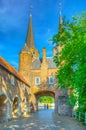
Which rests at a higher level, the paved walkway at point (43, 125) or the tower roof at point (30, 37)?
the tower roof at point (30, 37)

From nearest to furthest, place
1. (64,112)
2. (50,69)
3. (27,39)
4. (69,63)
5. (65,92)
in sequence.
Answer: (69,63)
(64,112)
(65,92)
(50,69)
(27,39)

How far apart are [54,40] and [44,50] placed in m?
25.5

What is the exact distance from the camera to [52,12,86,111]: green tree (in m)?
15.0

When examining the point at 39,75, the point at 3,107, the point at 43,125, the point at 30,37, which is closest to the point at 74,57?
the point at 43,125

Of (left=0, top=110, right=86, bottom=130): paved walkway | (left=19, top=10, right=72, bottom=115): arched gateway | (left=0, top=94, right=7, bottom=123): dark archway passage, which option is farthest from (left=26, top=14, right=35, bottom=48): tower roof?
(left=0, top=110, right=86, bottom=130): paved walkway

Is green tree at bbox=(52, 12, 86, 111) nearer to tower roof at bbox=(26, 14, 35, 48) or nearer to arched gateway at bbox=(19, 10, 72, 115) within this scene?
arched gateway at bbox=(19, 10, 72, 115)

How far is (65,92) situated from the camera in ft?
138

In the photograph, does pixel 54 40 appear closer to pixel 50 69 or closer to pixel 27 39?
pixel 50 69

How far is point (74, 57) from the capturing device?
18.2 m

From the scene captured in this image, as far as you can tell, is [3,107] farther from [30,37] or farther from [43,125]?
[30,37]

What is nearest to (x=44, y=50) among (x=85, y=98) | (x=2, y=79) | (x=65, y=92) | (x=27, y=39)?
(x=65, y=92)

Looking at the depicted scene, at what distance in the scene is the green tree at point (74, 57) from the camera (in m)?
15.0

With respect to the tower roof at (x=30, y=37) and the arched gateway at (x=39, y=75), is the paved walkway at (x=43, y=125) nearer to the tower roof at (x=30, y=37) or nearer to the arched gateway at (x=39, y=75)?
the arched gateway at (x=39, y=75)

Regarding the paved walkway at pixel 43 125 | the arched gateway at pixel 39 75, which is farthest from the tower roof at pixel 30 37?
the paved walkway at pixel 43 125
